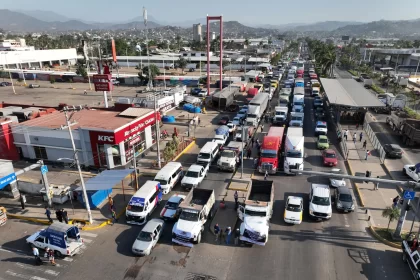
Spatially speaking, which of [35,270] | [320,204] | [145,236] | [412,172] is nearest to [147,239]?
[145,236]

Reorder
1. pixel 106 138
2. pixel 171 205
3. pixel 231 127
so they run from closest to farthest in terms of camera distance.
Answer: pixel 171 205
pixel 106 138
pixel 231 127

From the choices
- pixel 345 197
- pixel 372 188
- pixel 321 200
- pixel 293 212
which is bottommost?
pixel 372 188

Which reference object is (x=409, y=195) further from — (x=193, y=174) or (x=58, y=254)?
(x=58, y=254)

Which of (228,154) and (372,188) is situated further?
(228,154)

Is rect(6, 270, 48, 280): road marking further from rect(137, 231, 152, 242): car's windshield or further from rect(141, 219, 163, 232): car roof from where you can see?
rect(141, 219, 163, 232): car roof

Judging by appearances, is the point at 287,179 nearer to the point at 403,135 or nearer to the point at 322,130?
the point at 322,130

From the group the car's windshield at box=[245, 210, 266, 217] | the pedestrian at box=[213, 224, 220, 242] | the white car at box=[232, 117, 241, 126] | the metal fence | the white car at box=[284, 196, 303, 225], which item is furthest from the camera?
the white car at box=[232, 117, 241, 126]

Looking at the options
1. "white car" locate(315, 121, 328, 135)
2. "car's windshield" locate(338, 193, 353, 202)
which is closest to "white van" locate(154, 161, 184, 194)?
"car's windshield" locate(338, 193, 353, 202)
